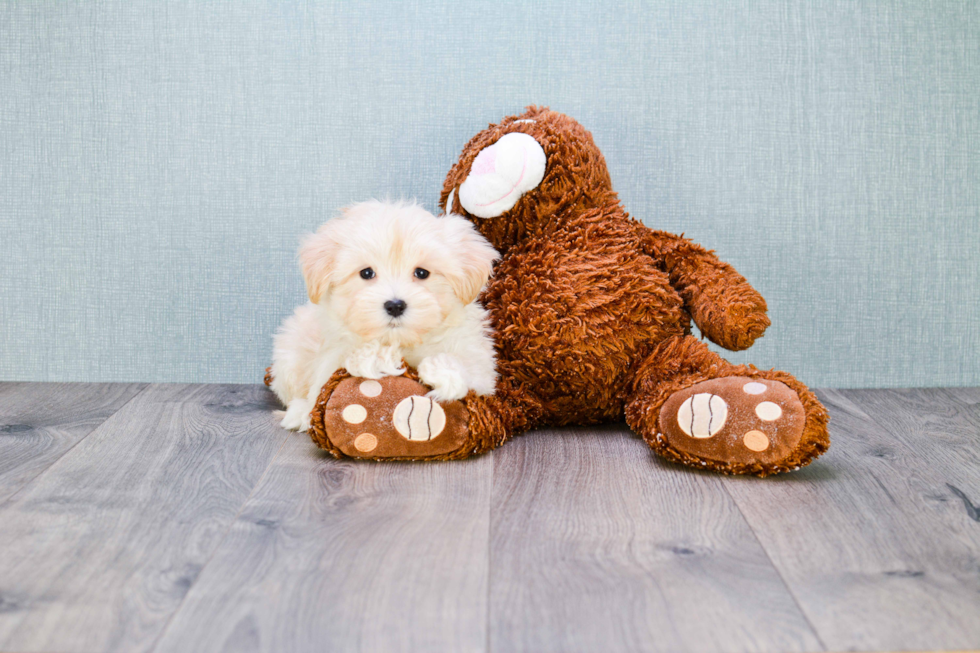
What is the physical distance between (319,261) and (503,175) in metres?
0.35

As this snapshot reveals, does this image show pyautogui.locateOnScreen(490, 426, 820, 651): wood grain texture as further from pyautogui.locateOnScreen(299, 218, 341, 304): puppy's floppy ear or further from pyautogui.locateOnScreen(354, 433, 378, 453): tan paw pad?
pyautogui.locateOnScreen(299, 218, 341, 304): puppy's floppy ear

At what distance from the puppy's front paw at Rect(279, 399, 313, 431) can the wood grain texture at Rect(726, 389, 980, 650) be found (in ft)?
2.36

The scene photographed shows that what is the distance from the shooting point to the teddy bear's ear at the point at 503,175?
140 cm

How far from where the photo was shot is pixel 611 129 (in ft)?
5.69

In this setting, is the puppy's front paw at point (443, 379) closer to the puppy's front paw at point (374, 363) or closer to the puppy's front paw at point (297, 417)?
the puppy's front paw at point (374, 363)

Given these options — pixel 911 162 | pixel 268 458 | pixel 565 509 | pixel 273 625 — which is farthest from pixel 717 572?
pixel 911 162

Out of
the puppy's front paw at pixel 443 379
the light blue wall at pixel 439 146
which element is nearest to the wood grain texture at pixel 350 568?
the puppy's front paw at pixel 443 379

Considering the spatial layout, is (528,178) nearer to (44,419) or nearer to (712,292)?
(712,292)

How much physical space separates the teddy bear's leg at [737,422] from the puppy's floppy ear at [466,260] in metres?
0.34

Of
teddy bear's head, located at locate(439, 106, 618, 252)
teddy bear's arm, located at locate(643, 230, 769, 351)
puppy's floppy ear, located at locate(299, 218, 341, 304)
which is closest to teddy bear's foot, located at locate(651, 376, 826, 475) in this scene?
teddy bear's arm, located at locate(643, 230, 769, 351)

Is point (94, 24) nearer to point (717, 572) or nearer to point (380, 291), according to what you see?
point (380, 291)

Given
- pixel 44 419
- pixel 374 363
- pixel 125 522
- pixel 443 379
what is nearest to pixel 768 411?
pixel 443 379

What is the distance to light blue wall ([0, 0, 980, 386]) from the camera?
1709 millimetres

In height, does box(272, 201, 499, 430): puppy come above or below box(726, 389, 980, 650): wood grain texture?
above
